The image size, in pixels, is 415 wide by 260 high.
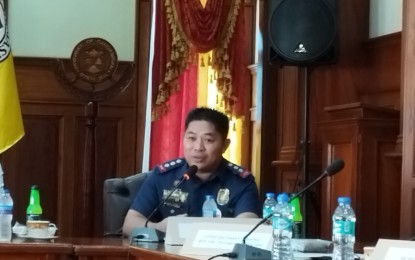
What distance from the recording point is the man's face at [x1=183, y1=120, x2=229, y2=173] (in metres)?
3.62

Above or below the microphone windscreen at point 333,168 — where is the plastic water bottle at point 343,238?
below

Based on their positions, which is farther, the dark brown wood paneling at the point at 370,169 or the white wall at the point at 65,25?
the white wall at the point at 65,25

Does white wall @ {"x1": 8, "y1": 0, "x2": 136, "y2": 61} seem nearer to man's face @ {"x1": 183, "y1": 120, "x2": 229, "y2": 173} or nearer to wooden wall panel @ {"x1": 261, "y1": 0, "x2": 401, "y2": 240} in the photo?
wooden wall panel @ {"x1": 261, "y1": 0, "x2": 401, "y2": 240}

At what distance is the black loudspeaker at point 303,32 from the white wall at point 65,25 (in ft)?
4.93

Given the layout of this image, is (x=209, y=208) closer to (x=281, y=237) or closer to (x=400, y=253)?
(x=281, y=237)

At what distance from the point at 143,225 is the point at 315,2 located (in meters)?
1.72

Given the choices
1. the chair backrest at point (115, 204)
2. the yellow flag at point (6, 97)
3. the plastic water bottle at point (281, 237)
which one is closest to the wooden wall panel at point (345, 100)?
the chair backrest at point (115, 204)

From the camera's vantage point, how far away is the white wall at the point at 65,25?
5.91 metres

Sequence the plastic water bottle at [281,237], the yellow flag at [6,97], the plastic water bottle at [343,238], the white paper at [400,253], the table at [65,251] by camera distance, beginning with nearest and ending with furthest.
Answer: the white paper at [400,253], the plastic water bottle at [343,238], the plastic water bottle at [281,237], the table at [65,251], the yellow flag at [6,97]

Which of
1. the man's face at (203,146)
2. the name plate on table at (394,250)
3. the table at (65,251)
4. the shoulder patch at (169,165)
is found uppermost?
the man's face at (203,146)

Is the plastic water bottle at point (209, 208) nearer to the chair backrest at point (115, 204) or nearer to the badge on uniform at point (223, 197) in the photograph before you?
the badge on uniform at point (223, 197)

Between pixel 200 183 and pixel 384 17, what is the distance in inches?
68.0

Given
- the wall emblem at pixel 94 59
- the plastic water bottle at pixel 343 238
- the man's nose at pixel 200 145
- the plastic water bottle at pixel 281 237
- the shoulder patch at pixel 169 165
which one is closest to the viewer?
the plastic water bottle at pixel 343 238

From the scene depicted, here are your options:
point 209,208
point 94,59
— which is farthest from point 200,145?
point 94,59
